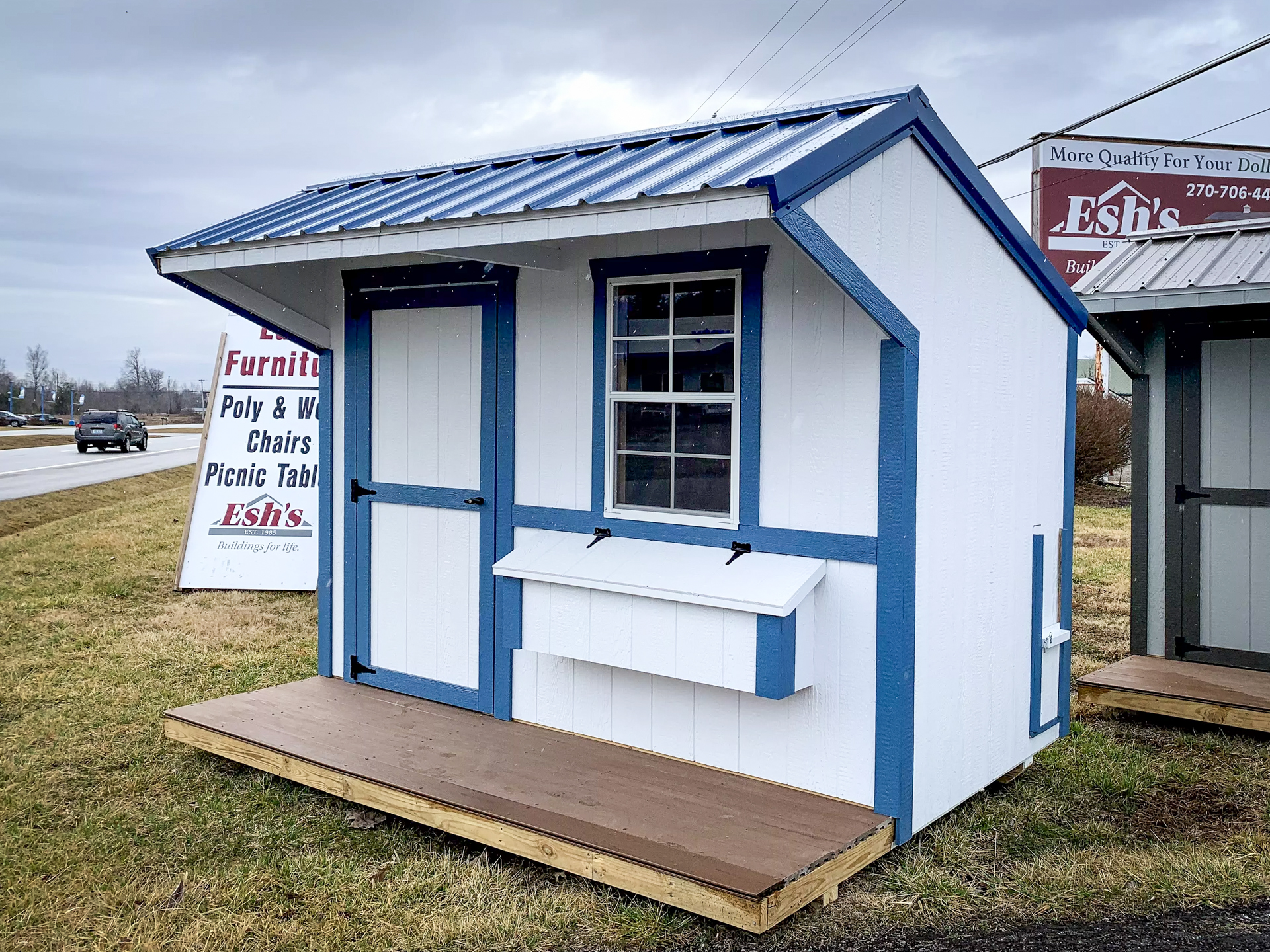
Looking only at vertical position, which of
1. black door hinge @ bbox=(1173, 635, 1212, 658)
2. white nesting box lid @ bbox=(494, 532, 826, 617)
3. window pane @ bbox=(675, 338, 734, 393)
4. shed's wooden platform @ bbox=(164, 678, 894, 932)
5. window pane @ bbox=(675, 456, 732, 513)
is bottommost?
shed's wooden platform @ bbox=(164, 678, 894, 932)

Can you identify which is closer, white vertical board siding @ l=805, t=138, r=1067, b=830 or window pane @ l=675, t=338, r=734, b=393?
white vertical board siding @ l=805, t=138, r=1067, b=830

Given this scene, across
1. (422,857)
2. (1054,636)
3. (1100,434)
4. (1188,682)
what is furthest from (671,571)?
(1100,434)

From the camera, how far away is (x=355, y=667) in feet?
18.2

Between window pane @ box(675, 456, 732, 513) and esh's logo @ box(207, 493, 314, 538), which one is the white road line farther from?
window pane @ box(675, 456, 732, 513)

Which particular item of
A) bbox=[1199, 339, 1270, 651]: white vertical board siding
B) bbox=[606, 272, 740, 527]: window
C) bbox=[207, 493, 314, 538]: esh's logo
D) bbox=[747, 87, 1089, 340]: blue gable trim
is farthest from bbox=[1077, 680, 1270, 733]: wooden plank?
bbox=[207, 493, 314, 538]: esh's logo

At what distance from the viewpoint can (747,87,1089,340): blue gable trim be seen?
10.0ft

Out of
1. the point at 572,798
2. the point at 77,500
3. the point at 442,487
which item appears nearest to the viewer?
the point at 572,798

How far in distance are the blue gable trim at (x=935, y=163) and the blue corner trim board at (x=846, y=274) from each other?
59 millimetres

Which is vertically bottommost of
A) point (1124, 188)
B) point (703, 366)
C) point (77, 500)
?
point (77, 500)

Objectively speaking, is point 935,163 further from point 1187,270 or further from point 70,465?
point 70,465

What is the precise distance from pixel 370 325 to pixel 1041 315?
3.21m

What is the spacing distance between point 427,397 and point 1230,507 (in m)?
4.47

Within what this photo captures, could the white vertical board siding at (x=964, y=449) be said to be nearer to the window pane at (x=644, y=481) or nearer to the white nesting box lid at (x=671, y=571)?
the white nesting box lid at (x=671, y=571)

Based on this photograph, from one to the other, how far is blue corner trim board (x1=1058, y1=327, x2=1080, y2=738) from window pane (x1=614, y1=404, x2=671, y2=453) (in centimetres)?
200
